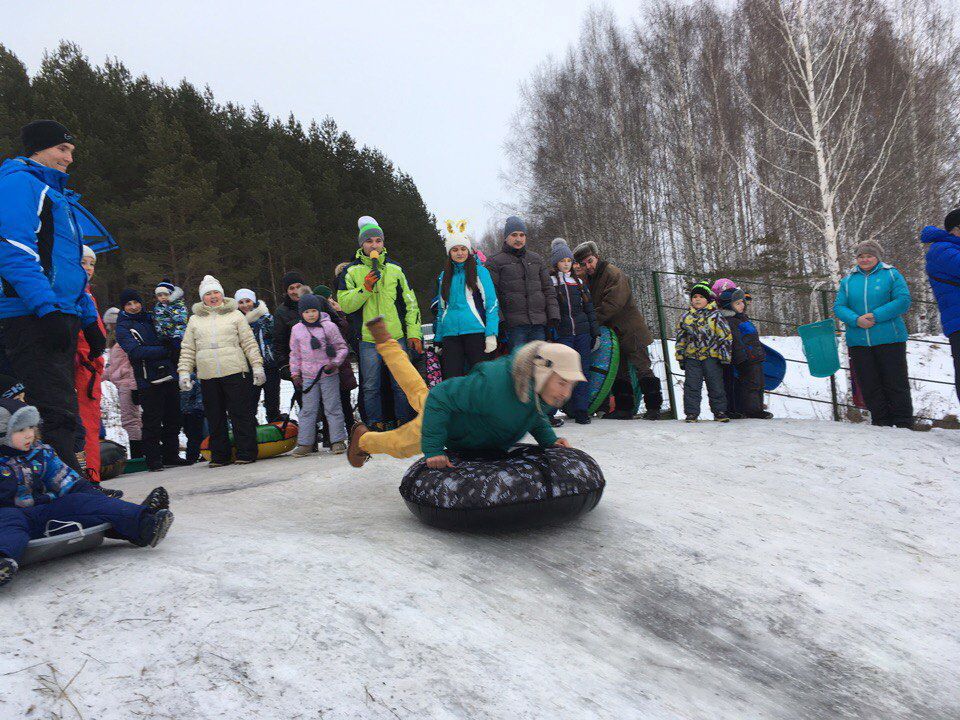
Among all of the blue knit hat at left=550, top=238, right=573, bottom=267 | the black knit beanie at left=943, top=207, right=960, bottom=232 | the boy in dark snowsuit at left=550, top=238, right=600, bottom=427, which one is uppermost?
the blue knit hat at left=550, top=238, right=573, bottom=267

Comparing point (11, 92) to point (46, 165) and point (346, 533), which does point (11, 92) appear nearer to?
point (46, 165)

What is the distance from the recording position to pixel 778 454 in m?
5.97

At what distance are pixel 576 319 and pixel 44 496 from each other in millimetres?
5727

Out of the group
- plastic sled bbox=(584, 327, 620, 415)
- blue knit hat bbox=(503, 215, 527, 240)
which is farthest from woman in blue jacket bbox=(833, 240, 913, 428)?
blue knit hat bbox=(503, 215, 527, 240)

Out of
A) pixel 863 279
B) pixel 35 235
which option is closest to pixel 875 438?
pixel 863 279

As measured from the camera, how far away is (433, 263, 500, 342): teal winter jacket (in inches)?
275

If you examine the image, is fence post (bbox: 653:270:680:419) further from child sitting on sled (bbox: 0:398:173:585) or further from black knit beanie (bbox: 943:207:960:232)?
child sitting on sled (bbox: 0:398:173:585)

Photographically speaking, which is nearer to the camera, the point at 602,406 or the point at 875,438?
the point at 875,438

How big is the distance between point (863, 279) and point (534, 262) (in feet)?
11.4

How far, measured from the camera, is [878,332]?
22.4ft

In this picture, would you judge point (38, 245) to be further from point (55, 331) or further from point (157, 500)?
point (157, 500)

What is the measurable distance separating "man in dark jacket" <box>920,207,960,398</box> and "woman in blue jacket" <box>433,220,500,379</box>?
4.14 meters

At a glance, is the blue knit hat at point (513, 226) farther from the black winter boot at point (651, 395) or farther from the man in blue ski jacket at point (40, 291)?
the man in blue ski jacket at point (40, 291)

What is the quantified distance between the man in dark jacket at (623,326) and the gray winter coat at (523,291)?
1063mm
